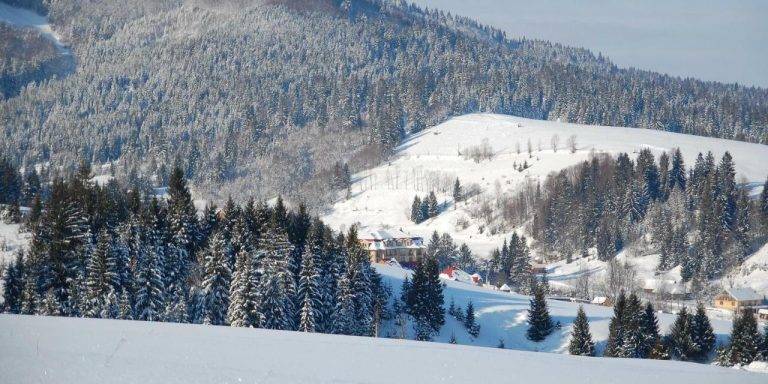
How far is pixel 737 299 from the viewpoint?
265 feet

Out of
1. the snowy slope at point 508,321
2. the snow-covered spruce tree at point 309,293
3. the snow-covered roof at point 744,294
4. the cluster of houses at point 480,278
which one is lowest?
the cluster of houses at point 480,278

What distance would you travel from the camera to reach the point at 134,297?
138ft

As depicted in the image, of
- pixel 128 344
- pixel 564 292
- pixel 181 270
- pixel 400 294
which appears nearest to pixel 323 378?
pixel 128 344

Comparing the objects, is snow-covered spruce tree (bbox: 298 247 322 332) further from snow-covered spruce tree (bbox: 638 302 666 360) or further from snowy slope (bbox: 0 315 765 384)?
snowy slope (bbox: 0 315 765 384)

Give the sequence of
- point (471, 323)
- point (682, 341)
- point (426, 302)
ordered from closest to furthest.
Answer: point (682, 341) < point (426, 302) < point (471, 323)

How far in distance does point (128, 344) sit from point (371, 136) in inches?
6675

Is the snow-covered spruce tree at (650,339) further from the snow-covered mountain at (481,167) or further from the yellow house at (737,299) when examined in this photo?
the snow-covered mountain at (481,167)

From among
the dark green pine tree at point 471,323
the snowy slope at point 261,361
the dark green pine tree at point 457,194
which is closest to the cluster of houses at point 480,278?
the dark green pine tree at point 471,323

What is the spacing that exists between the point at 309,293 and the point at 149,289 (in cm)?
933

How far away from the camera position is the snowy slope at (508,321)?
→ 5691cm

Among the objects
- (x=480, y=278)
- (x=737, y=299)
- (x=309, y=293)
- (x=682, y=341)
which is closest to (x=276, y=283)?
(x=309, y=293)

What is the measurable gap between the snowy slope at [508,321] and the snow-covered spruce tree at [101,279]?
20.0 metres

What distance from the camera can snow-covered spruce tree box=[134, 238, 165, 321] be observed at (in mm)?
41500

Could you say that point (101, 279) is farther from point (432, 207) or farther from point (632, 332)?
point (432, 207)
